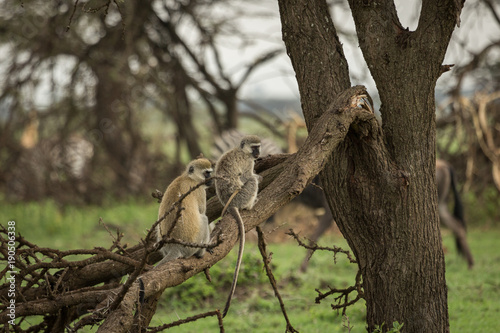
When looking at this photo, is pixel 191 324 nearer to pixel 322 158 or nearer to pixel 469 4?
A: pixel 322 158

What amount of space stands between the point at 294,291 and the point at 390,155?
3.64 m

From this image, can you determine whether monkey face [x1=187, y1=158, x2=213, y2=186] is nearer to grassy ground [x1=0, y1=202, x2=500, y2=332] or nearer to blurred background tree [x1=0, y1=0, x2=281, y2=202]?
grassy ground [x1=0, y1=202, x2=500, y2=332]

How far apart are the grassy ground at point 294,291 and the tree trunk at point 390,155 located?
0.59 meters

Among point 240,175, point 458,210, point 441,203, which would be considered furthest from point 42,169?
point 240,175

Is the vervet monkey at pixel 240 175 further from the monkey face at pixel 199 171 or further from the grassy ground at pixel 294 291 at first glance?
the grassy ground at pixel 294 291

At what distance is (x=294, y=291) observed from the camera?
762cm

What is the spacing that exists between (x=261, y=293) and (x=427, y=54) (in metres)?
4.03

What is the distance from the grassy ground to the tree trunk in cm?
59

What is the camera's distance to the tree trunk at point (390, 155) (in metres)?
4.33

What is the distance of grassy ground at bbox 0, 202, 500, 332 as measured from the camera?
624 centimetres

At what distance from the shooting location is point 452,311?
6.44 meters

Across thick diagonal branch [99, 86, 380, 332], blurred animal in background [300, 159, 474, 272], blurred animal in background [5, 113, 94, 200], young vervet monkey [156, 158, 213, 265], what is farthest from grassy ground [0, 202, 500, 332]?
blurred animal in background [5, 113, 94, 200]

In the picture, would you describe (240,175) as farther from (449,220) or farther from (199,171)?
(449,220)

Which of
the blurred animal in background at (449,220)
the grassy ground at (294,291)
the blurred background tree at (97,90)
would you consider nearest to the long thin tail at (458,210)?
the blurred animal in background at (449,220)
